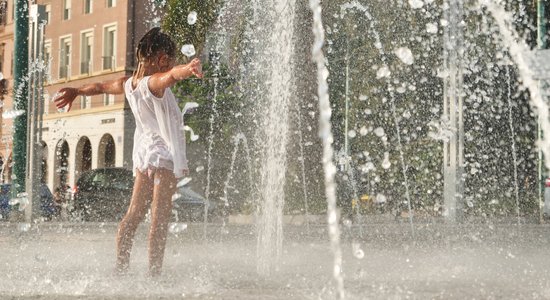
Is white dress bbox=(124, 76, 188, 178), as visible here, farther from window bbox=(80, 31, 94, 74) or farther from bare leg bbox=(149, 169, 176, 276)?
window bbox=(80, 31, 94, 74)

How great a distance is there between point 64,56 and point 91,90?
126 ft

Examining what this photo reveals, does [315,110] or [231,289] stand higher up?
[315,110]

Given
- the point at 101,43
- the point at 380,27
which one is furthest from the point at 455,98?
the point at 101,43

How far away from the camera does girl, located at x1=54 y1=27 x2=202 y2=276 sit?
15.4 feet

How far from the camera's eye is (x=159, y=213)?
15.5 feet

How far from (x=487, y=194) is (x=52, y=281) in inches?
720

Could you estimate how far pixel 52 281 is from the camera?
4.71 m

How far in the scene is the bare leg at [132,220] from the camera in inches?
190

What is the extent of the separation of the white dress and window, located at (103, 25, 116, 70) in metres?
34.4

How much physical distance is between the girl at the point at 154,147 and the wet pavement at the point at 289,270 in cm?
24

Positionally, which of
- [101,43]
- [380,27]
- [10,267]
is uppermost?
[101,43]

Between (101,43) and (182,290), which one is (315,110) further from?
(101,43)

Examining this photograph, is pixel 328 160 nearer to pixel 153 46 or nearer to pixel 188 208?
pixel 153 46

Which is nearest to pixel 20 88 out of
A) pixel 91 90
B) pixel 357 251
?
pixel 357 251
